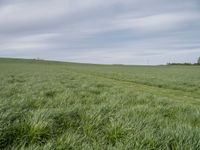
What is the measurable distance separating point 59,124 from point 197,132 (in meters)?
2.63

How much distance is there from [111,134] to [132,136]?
1.33ft

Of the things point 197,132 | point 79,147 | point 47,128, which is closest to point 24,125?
point 47,128

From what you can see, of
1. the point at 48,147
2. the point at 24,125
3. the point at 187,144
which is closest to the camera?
the point at 48,147

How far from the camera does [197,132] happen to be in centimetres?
440

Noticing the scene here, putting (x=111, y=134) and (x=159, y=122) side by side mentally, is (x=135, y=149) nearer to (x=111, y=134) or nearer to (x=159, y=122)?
(x=111, y=134)

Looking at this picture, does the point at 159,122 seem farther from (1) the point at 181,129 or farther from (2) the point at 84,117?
(2) the point at 84,117

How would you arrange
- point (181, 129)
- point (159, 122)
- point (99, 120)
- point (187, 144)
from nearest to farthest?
point (187, 144)
point (181, 129)
point (99, 120)
point (159, 122)

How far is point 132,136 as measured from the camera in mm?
4027

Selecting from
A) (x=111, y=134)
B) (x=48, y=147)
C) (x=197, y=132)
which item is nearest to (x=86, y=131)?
(x=111, y=134)

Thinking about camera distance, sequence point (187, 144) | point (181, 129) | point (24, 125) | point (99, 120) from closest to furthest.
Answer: point (187, 144) → point (24, 125) → point (181, 129) → point (99, 120)

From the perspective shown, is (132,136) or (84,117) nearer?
(132,136)

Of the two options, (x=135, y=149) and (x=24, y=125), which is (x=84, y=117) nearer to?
(x=24, y=125)

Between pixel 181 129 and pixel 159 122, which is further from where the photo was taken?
pixel 159 122

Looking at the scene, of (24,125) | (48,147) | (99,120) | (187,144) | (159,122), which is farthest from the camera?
(159,122)
